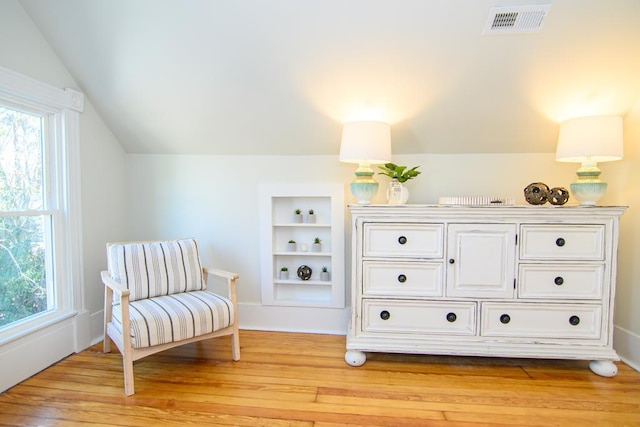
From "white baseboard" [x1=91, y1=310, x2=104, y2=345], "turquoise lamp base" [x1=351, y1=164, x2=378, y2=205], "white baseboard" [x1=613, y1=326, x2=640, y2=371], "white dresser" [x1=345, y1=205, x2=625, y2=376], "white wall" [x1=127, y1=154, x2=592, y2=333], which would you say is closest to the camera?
"white dresser" [x1=345, y1=205, x2=625, y2=376]

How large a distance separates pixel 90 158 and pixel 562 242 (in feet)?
10.6

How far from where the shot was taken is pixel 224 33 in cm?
205

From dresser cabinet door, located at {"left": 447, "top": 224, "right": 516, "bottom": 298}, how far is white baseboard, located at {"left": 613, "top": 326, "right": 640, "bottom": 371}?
89cm

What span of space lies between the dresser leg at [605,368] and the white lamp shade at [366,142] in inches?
70.6

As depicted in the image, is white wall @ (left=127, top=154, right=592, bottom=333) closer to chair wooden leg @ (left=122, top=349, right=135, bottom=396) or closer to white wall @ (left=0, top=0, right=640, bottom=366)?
white wall @ (left=0, top=0, right=640, bottom=366)

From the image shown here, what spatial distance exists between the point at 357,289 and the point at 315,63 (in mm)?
1446

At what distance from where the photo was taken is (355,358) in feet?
7.37

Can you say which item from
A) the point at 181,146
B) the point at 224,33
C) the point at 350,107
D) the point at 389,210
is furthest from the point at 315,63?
the point at 181,146

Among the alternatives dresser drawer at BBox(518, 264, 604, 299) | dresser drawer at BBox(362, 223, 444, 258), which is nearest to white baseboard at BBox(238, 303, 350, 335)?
dresser drawer at BBox(362, 223, 444, 258)

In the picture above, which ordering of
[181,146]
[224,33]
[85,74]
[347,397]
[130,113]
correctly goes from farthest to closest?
[181,146]
[130,113]
[85,74]
[224,33]
[347,397]

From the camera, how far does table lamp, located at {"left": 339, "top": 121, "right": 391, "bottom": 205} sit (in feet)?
7.32

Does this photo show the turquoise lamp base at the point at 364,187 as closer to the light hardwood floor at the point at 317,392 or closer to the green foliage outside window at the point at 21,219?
the light hardwood floor at the point at 317,392

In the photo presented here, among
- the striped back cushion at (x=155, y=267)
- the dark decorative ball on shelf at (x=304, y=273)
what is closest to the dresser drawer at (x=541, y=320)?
the dark decorative ball on shelf at (x=304, y=273)

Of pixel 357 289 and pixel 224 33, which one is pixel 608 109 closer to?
pixel 357 289
